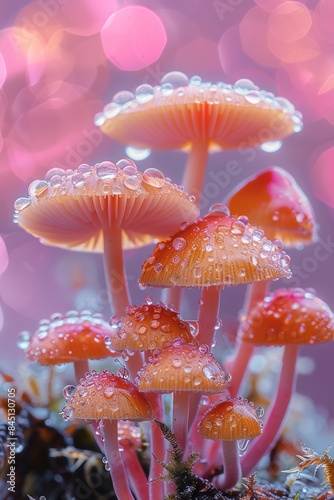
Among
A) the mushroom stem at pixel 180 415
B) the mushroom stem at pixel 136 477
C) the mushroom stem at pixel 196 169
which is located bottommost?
the mushroom stem at pixel 136 477

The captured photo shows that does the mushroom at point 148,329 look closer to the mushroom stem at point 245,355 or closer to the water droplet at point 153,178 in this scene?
the water droplet at point 153,178

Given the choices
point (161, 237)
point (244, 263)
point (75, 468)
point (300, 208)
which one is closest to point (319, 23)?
point (300, 208)

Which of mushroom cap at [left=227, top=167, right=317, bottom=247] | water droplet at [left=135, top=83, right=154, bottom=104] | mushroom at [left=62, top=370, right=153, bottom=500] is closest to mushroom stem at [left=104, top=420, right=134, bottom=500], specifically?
mushroom at [left=62, top=370, right=153, bottom=500]

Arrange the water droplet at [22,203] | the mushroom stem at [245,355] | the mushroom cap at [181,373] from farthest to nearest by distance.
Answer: the mushroom stem at [245,355]
the water droplet at [22,203]
the mushroom cap at [181,373]

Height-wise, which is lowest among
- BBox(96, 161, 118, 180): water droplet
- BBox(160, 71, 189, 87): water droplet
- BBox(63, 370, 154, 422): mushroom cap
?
BBox(63, 370, 154, 422): mushroom cap

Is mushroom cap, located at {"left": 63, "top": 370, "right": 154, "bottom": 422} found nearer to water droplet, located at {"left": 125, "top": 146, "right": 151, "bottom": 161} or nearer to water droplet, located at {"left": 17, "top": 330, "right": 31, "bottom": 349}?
water droplet, located at {"left": 17, "top": 330, "right": 31, "bottom": 349}

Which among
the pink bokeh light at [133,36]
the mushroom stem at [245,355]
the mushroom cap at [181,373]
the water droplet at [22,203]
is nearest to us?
the mushroom cap at [181,373]

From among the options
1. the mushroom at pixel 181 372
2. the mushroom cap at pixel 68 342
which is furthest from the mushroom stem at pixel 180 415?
the mushroom cap at pixel 68 342
